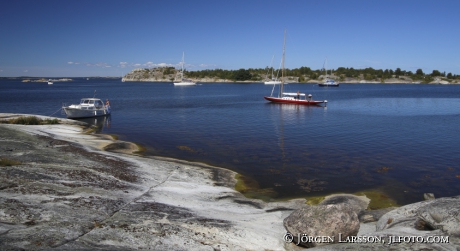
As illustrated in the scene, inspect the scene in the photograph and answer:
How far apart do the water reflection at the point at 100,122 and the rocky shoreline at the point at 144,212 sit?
2397cm

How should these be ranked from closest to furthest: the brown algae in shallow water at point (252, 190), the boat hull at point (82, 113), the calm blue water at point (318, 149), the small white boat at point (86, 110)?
the brown algae in shallow water at point (252, 190) → the calm blue water at point (318, 149) → the boat hull at point (82, 113) → the small white boat at point (86, 110)

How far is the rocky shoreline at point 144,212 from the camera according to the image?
1116cm

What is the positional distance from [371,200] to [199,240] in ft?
41.2

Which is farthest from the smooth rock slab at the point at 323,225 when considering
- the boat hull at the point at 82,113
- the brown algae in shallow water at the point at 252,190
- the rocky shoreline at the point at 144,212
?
the boat hull at the point at 82,113

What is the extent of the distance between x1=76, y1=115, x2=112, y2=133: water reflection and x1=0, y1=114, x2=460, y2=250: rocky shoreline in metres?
24.0

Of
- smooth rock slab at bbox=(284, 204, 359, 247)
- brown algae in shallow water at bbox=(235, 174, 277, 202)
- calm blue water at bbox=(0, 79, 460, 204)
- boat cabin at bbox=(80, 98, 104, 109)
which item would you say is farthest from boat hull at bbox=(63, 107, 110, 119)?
smooth rock slab at bbox=(284, 204, 359, 247)

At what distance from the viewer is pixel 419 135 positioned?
4278 centimetres

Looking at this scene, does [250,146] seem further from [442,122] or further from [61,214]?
[442,122]

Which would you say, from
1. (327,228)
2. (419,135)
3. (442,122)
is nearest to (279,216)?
(327,228)

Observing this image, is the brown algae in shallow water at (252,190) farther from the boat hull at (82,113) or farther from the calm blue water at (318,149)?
the boat hull at (82,113)

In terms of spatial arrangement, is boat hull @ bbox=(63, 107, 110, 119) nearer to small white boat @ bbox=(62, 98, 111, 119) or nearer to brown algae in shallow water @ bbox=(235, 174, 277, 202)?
small white boat @ bbox=(62, 98, 111, 119)

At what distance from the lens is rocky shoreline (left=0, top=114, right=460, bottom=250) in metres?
11.2

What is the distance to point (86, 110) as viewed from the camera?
5381 centimetres

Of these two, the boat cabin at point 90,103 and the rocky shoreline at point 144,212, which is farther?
the boat cabin at point 90,103
